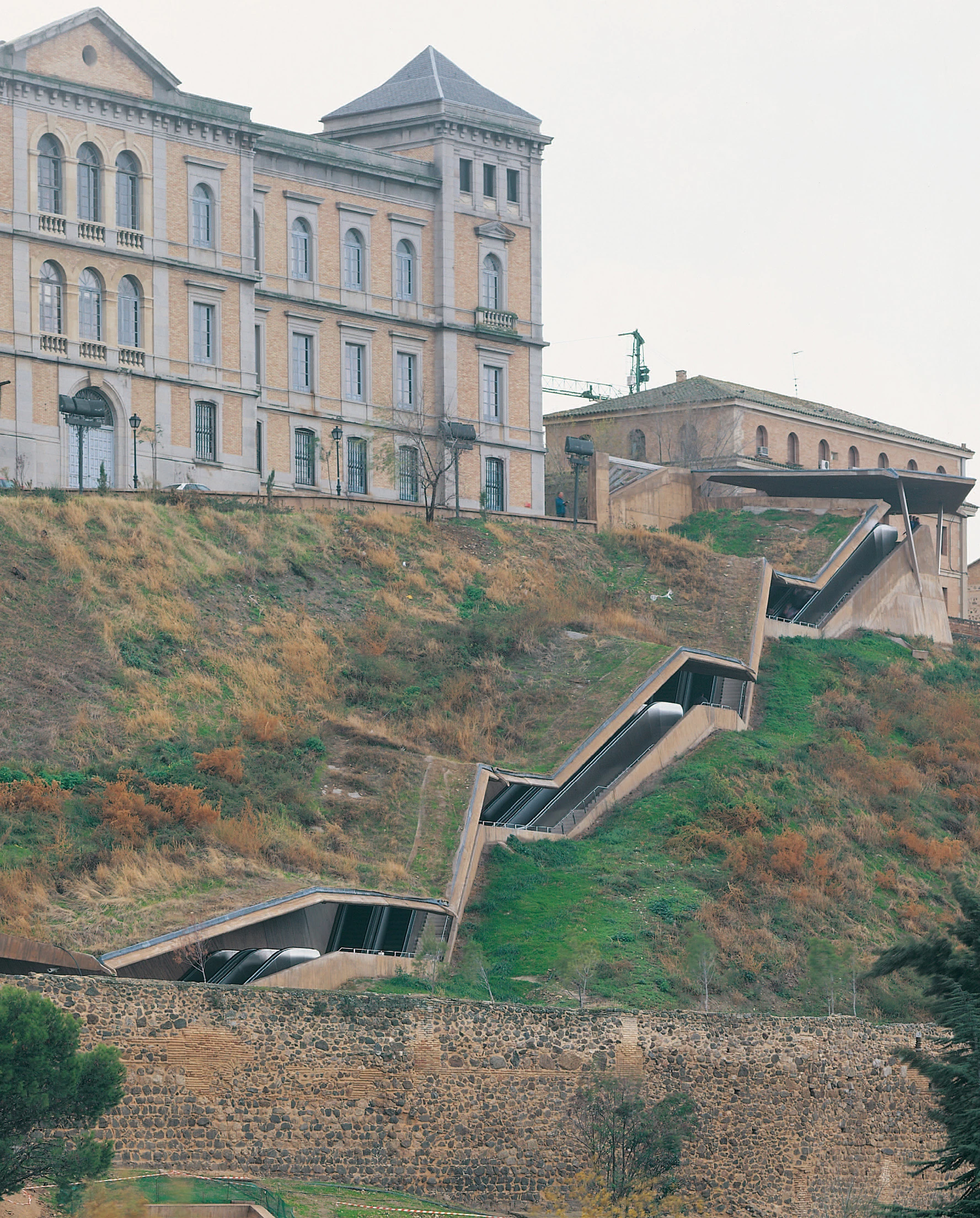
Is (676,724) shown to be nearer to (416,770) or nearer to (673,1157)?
(416,770)

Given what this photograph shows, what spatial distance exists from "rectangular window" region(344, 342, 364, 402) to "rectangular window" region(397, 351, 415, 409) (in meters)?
1.45

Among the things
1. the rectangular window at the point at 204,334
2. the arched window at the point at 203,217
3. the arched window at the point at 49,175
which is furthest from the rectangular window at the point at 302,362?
the arched window at the point at 49,175

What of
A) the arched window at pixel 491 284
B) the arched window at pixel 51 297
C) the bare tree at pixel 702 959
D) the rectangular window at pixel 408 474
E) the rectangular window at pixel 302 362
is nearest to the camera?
the bare tree at pixel 702 959

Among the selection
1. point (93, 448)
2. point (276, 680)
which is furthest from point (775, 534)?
point (276, 680)

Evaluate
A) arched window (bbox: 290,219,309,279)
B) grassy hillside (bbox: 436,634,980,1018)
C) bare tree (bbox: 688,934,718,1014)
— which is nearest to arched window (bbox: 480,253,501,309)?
arched window (bbox: 290,219,309,279)

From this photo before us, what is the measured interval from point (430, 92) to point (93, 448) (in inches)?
831

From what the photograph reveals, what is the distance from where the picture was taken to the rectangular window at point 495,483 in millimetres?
72375

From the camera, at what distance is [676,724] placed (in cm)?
4950

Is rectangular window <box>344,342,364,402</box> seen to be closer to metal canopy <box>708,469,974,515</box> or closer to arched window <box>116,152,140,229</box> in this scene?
arched window <box>116,152,140,229</box>

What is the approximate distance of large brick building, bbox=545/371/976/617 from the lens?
278ft

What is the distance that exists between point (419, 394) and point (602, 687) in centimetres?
2454

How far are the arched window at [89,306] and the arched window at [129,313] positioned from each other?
659 millimetres

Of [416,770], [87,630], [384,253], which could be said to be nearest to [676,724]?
[416,770]

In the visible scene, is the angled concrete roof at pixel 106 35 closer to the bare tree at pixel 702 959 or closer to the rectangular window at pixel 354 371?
the rectangular window at pixel 354 371
